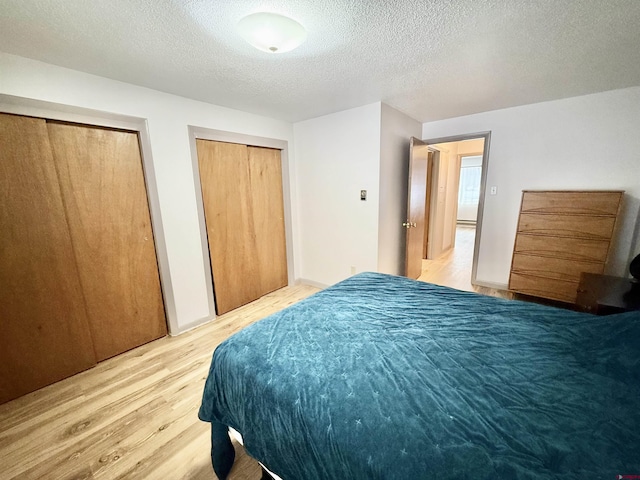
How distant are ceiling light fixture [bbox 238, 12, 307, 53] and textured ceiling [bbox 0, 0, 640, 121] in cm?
5

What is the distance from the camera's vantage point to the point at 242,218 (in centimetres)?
300

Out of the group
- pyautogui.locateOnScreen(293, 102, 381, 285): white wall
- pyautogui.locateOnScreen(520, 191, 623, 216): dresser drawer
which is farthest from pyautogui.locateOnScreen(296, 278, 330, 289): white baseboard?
pyautogui.locateOnScreen(520, 191, 623, 216): dresser drawer

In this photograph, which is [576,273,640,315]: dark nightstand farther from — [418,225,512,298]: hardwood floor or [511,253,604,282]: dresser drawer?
[418,225,512,298]: hardwood floor

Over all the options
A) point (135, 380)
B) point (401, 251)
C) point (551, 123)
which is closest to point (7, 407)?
point (135, 380)

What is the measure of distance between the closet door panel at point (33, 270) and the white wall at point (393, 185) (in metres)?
2.90

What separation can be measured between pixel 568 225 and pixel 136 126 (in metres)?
4.28

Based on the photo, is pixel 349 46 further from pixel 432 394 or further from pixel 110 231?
pixel 110 231

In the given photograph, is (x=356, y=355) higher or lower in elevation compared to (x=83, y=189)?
lower

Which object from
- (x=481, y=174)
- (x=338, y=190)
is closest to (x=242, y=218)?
(x=338, y=190)

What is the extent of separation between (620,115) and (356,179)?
2671 millimetres

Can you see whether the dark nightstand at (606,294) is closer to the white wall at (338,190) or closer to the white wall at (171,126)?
the white wall at (338,190)

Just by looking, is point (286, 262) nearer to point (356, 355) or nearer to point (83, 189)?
point (83, 189)

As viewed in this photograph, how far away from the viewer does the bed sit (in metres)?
0.69

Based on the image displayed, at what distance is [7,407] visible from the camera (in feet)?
5.53
